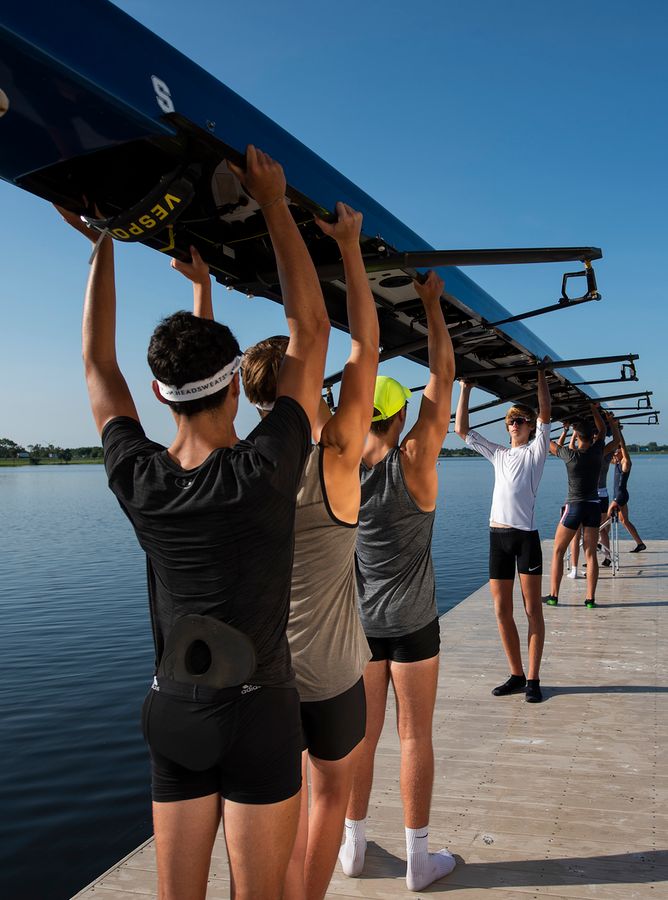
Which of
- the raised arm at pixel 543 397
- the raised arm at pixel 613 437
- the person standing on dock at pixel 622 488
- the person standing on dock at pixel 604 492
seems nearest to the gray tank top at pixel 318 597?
the raised arm at pixel 543 397

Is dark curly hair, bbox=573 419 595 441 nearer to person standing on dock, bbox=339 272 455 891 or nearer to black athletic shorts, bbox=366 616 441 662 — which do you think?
person standing on dock, bbox=339 272 455 891

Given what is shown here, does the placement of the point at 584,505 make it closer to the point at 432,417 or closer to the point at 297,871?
the point at 432,417

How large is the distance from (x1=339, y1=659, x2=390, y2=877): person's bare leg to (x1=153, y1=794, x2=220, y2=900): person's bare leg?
1364mm

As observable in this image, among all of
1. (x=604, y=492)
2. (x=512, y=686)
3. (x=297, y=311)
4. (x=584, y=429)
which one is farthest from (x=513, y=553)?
(x=604, y=492)

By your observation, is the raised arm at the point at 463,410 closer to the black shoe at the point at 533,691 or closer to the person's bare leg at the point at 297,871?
the black shoe at the point at 533,691

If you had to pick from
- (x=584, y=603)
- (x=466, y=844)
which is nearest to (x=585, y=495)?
(x=584, y=603)

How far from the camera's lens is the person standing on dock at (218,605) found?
1595 millimetres

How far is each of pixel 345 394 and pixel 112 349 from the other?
631mm

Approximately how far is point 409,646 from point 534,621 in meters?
2.73

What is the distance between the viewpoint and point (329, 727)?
2.17 meters

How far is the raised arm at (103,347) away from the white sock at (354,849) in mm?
2125

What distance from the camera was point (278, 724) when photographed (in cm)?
167

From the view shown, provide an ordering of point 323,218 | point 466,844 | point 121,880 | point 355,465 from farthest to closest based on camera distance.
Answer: point 466,844
point 121,880
point 323,218
point 355,465

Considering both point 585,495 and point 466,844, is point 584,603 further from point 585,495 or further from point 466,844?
point 466,844
